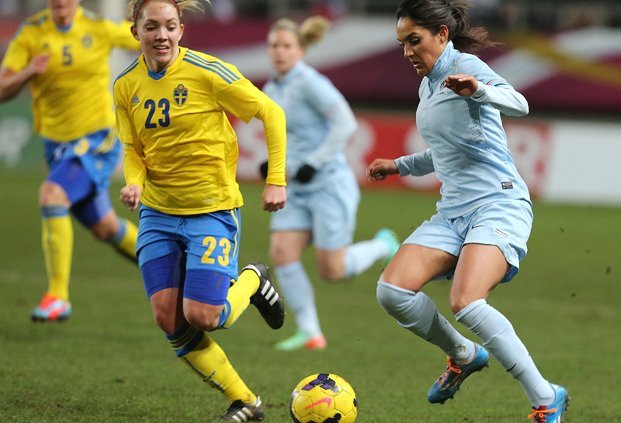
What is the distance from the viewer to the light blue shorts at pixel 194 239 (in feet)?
17.6

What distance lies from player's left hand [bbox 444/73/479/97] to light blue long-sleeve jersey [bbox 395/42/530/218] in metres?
0.35

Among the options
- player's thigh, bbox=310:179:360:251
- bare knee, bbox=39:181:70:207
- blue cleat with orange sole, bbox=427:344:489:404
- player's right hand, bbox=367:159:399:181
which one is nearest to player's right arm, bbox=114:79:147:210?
player's right hand, bbox=367:159:399:181

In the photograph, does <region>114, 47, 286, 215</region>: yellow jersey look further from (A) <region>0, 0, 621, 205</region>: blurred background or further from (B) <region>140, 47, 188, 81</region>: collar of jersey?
(A) <region>0, 0, 621, 205</region>: blurred background

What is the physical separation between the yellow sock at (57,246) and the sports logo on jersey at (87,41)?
1309 mm

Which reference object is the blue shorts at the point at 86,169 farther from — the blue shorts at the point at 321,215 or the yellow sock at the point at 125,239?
the blue shorts at the point at 321,215

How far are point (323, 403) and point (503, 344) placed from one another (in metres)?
0.89

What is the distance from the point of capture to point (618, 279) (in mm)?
12508

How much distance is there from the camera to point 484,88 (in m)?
4.81

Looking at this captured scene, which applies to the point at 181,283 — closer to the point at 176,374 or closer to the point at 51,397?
the point at 51,397

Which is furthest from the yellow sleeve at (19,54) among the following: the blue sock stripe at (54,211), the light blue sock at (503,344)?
the light blue sock at (503,344)

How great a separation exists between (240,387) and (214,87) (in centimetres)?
152

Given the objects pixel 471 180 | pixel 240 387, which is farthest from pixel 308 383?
pixel 471 180

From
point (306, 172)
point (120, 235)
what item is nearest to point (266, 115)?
point (306, 172)

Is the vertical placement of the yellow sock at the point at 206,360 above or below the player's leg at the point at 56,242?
above
